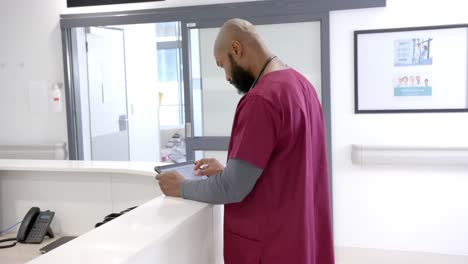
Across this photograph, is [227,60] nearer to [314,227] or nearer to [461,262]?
[314,227]

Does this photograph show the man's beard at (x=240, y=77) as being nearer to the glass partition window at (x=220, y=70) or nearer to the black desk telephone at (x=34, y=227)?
the black desk telephone at (x=34, y=227)

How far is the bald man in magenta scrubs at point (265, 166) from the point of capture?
1.34 meters

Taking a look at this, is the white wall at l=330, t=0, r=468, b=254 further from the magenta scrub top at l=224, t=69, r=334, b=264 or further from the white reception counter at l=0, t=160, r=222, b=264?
the magenta scrub top at l=224, t=69, r=334, b=264

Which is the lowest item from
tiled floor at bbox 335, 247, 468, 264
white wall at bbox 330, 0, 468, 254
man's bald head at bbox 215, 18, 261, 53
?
tiled floor at bbox 335, 247, 468, 264

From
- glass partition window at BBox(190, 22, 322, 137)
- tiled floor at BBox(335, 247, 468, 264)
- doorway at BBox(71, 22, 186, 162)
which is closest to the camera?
tiled floor at BBox(335, 247, 468, 264)

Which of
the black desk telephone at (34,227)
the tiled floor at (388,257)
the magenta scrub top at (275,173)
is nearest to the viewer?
the magenta scrub top at (275,173)

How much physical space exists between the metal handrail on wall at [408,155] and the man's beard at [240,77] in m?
2.16

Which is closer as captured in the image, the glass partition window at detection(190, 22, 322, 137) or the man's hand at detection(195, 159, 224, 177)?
→ the man's hand at detection(195, 159, 224, 177)

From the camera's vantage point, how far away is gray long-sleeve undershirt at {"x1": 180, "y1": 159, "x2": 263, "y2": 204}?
4.43 feet

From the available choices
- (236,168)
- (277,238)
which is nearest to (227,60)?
(236,168)

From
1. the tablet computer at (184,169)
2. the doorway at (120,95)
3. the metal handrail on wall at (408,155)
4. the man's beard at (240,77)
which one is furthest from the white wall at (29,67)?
the man's beard at (240,77)

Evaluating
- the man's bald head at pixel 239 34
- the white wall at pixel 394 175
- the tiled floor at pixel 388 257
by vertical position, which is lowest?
the tiled floor at pixel 388 257

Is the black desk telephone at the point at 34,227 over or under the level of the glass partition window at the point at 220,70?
under

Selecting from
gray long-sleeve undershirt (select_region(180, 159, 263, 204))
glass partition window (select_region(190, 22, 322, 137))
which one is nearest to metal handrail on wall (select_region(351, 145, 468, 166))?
glass partition window (select_region(190, 22, 322, 137))
